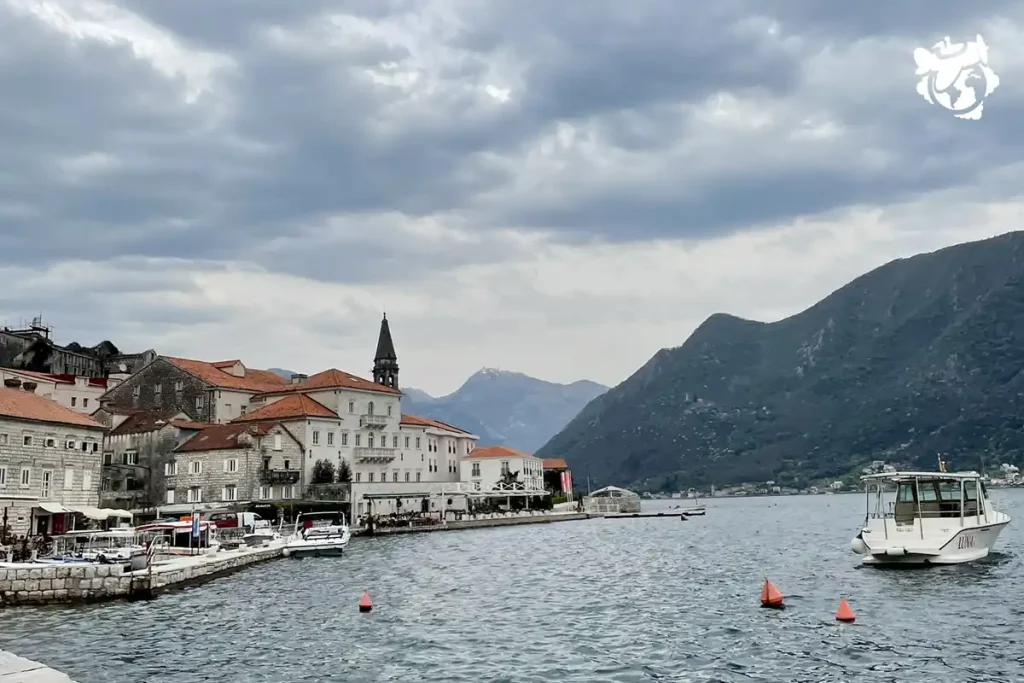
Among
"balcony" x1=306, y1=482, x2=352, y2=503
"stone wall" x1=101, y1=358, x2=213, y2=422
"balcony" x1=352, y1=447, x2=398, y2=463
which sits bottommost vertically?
"balcony" x1=306, y1=482, x2=352, y2=503

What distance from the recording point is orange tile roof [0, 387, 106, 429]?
229 feet

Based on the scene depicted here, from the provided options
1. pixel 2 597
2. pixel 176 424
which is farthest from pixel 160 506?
pixel 2 597

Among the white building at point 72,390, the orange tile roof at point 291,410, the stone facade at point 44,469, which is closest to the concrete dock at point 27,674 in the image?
the stone facade at point 44,469

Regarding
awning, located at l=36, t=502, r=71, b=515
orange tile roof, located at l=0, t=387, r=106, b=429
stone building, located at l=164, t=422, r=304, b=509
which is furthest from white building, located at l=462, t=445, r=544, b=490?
awning, located at l=36, t=502, r=71, b=515

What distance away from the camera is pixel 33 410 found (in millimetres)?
72812

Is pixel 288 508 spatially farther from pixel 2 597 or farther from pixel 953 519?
pixel 953 519

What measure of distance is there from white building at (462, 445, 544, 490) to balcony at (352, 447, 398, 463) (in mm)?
25714

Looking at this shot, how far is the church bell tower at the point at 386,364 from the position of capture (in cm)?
14775

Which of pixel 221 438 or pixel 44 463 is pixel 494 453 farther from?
pixel 44 463

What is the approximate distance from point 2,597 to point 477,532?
67445 millimetres

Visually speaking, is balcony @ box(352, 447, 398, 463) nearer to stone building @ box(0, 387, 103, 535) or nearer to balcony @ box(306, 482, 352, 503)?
balcony @ box(306, 482, 352, 503)

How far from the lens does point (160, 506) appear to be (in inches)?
3927

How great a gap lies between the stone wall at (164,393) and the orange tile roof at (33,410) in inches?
1359

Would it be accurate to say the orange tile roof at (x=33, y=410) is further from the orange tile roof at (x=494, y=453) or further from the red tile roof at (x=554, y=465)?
the red tile roof at (x=554, y=465)
